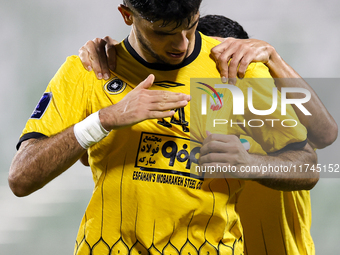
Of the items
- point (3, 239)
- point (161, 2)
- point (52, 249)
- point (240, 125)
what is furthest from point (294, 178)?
point (3, 239)

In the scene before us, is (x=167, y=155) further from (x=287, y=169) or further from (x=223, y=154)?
(x=287, y=169)

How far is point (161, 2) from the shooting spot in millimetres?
1045

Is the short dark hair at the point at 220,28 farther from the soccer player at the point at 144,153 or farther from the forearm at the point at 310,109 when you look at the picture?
the soccer player at the point at 144,153

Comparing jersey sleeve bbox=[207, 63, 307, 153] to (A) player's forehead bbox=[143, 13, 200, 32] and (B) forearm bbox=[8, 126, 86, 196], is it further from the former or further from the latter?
(B) forearm bbox=[8, 126, 86, 196]

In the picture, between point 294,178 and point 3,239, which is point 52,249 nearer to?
point 3,239

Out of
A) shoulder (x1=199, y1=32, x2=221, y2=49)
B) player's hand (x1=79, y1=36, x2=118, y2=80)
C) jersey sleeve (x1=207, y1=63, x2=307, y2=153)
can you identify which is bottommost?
jersey sleeve (x1=207, y1=63, x2=307, y2=153)

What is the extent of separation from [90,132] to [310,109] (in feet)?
2.58

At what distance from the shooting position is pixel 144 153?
1.16m

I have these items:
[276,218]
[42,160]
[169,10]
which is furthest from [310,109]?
[42,160]

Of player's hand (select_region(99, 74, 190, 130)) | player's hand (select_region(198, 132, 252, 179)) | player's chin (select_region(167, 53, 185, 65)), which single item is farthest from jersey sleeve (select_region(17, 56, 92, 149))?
player's hand (select_region(198, 132, 252, 179))

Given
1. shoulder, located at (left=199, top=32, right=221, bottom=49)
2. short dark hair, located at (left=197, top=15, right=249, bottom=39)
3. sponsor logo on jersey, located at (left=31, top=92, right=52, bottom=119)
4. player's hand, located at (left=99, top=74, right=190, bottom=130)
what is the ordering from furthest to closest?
short dark hair, located at (left=197, top=15, right=249, bottom=39) < shoulder, located at (left=199, top=32, right=221, bottom=49) < sponsor logo on jersey, located at (left=31, top=92, right=52, bottom=119) < player's hand, located at (left=99, top=74, right=190, bottom=130)

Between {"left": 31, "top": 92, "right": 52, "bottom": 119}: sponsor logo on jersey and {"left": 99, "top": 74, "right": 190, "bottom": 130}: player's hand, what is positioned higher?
{"left": 99, "top": 74, "right": 190, "bottom": 130}: player's hand

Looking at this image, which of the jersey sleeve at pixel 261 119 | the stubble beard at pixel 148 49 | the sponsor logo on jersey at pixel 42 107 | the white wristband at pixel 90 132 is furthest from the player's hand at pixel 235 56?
the sponsor logo on jersey at pixel 42 107

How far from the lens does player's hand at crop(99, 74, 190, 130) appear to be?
3.39ft
